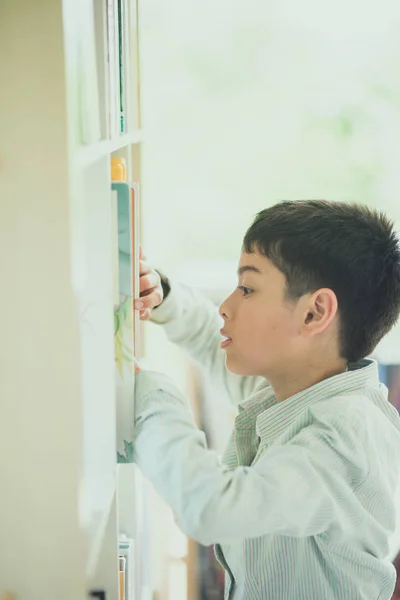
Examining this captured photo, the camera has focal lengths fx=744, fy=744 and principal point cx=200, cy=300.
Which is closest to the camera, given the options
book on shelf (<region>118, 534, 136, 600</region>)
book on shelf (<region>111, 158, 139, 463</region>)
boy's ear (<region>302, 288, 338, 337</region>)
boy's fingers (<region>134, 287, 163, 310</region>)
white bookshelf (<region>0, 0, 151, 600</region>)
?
white bookshelf (<region>0, 0, 151, 600</region>)

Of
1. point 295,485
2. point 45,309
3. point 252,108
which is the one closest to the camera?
point 45,309

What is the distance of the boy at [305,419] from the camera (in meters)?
0.95

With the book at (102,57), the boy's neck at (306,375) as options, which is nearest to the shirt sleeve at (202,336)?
the boy's neck at (306,375)

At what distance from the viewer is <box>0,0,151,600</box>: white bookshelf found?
2.16 feet

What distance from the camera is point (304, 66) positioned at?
2.46 meters

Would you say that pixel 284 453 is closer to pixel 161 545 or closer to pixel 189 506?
pixel 189 506

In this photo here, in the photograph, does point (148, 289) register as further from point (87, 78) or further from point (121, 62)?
point (87, 78)

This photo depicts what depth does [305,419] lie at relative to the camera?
41.8 inches

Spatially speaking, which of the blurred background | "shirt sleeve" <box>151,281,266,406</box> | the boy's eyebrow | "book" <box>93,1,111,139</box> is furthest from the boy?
the blurred background

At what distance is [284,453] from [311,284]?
29 centimetres

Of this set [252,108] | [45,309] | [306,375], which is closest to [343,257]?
[306,375]

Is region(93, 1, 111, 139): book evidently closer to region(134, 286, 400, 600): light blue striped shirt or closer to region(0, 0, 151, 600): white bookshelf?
region(0, 0, 151, 600): white bookshelf

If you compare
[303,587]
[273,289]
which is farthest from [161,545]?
[273,289]

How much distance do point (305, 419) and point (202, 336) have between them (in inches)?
18.3
